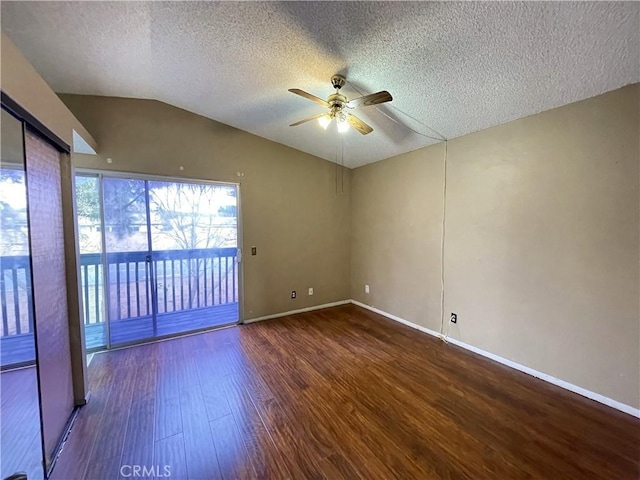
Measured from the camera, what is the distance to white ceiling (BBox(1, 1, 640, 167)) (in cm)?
163

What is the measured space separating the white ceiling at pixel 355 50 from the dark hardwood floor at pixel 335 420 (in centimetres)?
253

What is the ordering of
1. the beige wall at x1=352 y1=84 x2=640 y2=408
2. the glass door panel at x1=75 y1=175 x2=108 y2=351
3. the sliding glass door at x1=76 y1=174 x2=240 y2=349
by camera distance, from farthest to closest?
the sliding glass door at x1=76 y1=174 x2=240 y2=349 < the glass door panel at x1=75 y1=175 x2=108 y2=351 < the beige wall at x1=352 y1=84 x2=640 y2=408

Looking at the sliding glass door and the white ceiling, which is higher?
the white ceiling

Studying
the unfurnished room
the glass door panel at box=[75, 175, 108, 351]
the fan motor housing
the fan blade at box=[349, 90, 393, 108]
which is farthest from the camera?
the glass door panel at box=[75, 175, 108, 351]

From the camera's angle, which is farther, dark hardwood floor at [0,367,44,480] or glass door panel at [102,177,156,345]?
glass door panel at [102,177,156,345]

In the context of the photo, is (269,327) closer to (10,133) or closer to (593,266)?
(10,133)

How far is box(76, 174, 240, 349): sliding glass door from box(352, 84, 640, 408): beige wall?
8.77 feet

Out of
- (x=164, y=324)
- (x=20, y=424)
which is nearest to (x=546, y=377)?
(x=20, y=424)

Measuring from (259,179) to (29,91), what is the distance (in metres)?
2.57

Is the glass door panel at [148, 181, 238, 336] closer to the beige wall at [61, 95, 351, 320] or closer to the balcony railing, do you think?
the balcony railing

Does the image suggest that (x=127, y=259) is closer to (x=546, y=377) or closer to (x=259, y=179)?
(x=259, y=179)

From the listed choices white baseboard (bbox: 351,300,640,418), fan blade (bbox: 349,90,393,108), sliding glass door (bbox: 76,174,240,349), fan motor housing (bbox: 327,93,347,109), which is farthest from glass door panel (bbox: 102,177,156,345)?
white baseboard (bbox: 351,300,640,418)

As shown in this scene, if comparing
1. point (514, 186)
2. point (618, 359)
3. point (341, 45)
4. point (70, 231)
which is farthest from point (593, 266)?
point (70, 231)

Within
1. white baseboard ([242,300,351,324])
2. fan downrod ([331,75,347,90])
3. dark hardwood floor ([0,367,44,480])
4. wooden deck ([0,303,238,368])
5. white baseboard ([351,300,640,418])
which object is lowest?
white baseboard ([351,300,640,418])
